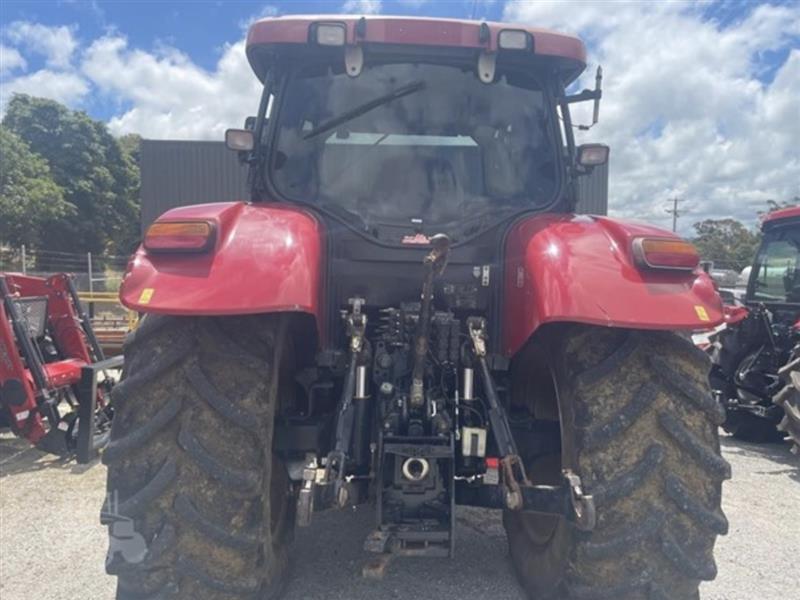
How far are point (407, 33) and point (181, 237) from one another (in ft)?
4.26

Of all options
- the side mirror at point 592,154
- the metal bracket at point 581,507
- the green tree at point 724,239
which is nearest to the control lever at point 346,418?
the metal bracket at point 581,507

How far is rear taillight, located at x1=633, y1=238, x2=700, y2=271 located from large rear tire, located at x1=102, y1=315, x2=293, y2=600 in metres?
1.32

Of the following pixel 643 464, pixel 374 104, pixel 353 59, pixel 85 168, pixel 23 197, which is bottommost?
pixel 643 464

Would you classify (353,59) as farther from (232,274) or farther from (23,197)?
(23,197)

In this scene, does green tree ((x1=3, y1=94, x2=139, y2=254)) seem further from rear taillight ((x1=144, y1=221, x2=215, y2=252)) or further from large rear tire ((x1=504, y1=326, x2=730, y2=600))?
large rear tire ((x1=504, y1=326, x2=730, y2=600))

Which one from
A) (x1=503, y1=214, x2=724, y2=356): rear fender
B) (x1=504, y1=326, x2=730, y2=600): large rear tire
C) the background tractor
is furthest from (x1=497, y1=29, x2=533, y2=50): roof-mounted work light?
the background tractor

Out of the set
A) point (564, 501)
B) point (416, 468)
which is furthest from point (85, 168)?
point (564, 501)

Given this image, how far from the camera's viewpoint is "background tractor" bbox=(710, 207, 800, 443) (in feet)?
20.7

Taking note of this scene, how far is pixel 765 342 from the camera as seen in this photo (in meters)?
6.46

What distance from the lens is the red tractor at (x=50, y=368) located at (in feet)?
16.2

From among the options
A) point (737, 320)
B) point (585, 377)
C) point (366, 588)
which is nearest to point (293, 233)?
point (585, 377)

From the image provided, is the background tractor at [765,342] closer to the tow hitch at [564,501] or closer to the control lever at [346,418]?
the tow hitch at [564,501]

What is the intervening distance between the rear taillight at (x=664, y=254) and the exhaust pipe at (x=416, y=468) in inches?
39.1

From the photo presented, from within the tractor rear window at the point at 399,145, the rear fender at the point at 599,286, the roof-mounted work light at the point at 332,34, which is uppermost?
the roof-mounted work light at the point at 332,34
